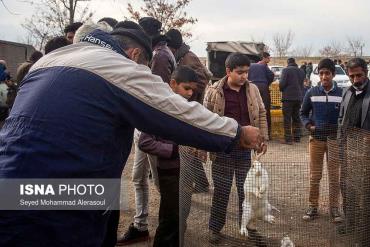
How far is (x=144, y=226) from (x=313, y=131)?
212 centimetres

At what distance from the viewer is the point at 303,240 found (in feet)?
11.6

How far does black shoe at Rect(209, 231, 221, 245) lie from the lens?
3.27m

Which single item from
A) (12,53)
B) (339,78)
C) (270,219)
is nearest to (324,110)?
(270,219)

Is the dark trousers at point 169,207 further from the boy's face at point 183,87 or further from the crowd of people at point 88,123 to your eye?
the crowd of people at point 88,123

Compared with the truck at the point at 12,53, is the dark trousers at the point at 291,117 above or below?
below

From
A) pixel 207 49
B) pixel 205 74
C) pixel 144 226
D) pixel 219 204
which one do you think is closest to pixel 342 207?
pixel 219 204

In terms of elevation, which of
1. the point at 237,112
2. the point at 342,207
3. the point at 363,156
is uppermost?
the point at 237,112

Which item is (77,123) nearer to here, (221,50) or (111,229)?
(111,229)

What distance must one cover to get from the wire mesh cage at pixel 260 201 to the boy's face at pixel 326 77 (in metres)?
1.06

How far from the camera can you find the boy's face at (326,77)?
15.4ft

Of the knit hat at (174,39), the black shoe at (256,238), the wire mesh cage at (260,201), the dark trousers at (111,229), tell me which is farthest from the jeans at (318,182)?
the knit hat at (174,39)

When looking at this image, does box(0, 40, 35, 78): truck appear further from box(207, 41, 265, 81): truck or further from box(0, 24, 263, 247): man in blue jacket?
box(0, 24, 263, 247): man in blue jacket

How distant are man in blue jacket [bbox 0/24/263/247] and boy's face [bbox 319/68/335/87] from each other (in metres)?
3.14

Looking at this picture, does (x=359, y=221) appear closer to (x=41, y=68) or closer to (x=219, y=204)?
(x=219, y=204)
